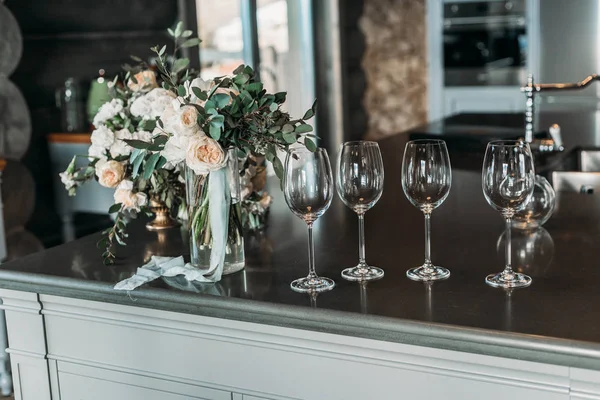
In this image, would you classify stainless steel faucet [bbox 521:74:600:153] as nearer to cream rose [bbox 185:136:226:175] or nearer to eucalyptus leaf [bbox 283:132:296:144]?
eucalyptus leaf [bbox 283:132:296:144]

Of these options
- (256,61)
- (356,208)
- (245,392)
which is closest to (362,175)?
(356,208)

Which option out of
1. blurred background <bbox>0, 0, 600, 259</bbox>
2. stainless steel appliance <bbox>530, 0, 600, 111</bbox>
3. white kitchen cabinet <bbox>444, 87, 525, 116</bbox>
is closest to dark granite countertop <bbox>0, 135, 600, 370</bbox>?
blurred background <bbox>0, 0, 600, 259</bbox>

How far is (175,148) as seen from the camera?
1.34m

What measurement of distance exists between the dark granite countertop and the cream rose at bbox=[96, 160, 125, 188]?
16 cm

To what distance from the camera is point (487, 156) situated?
1319 millimetres

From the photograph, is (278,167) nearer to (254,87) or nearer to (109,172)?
(254,87)

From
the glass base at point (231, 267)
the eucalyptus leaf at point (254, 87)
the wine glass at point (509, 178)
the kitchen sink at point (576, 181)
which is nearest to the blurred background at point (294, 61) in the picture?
the kitchen sink at point (576, 181)

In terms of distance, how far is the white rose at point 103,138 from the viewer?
1.64 metres

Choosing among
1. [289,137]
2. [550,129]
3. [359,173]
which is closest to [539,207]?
[359,173]

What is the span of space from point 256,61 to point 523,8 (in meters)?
1.92

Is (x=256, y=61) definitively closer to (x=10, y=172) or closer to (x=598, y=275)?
(x=10, y=172)

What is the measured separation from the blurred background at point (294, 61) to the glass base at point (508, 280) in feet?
8.70

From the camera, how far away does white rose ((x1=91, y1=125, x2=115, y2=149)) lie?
1637 millimetres

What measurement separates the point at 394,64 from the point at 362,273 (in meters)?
5.11
